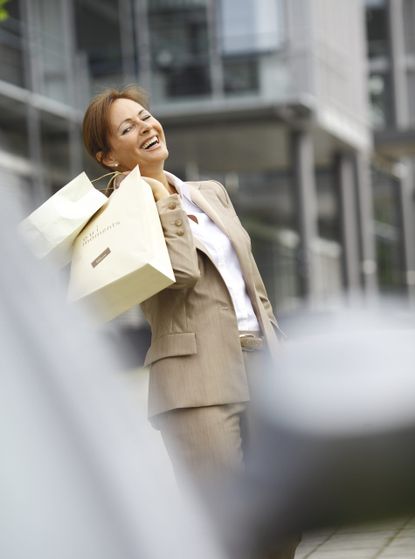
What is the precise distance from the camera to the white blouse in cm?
268

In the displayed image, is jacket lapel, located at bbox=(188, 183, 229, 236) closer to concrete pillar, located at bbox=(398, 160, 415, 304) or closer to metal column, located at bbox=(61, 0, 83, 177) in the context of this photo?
metal column, located at bbox=(61, 0, 83, 177)

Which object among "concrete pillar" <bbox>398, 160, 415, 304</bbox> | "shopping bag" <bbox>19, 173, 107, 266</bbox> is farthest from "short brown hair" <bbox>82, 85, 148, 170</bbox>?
"concrete pillar" <bbox>398, 160, 415, 304</bbox>

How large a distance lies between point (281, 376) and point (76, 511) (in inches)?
8.8

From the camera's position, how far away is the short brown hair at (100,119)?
2.68m

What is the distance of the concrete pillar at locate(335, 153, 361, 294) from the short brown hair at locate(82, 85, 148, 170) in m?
23.6

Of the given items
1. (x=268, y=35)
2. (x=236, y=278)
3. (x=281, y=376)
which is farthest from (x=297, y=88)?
(x=281, y=376)

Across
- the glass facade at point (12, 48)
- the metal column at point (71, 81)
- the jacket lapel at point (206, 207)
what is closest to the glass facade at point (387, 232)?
the metal column at point (71, 81)

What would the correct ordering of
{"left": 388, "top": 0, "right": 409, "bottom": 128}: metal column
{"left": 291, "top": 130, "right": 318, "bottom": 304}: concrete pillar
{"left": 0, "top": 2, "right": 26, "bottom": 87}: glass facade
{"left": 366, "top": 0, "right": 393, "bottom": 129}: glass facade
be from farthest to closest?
{"left": 366, "top": 0, "right": 393, "bottom": 129}: glass facade → {"left": 388, "top": 0, "right": 409, "bottom": 128}: metal column → {"left": 291, "top": 130, "right": 318, "bottom": 304}: concrete pillar → {"left": 0, "top": 2, "right": 26, "bottom": 87}: glass facade

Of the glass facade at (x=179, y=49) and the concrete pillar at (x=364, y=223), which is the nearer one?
the glass facade at (x=179, y=49)

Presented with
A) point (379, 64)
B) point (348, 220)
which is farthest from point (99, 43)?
point (379, 64)

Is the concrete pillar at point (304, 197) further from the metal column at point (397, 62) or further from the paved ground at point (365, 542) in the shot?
the paved ground at point (365, 542)

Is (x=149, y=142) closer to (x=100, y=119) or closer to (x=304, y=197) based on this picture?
(x=100, y=119)

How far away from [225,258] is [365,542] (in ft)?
2.94

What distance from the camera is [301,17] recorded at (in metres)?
22.8
